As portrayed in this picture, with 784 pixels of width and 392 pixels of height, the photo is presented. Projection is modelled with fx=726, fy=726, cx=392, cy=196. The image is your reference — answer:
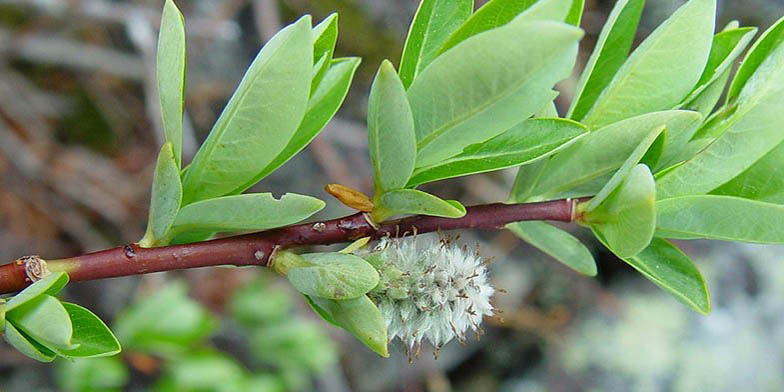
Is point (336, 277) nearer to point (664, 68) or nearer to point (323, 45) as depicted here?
point (323, 45)

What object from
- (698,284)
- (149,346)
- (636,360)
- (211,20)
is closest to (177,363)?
(149,346)

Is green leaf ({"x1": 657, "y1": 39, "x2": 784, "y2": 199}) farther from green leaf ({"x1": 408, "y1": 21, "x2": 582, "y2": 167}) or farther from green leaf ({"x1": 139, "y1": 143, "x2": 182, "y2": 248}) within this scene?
green leaf ({"x1": 139, "y1": 143, "x2": 182, "y2": 248})

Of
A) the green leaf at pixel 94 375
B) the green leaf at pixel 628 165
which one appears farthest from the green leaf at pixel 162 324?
the green leaf at pixel 628 165

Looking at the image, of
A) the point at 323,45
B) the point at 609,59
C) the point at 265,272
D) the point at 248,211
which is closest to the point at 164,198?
the point at 248,211

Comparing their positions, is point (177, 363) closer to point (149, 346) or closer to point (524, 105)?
point (149, 346)

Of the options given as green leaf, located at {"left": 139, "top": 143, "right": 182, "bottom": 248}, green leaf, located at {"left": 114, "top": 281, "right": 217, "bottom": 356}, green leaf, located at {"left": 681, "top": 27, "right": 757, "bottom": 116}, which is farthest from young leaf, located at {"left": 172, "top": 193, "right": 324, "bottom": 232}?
green leaf, located at {"left": 114, "top": 281, "right": 217, "bottom": 356}

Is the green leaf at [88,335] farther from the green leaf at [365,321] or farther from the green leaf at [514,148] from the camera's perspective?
the green leaf at [514,148]

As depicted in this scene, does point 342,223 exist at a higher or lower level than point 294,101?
lower
